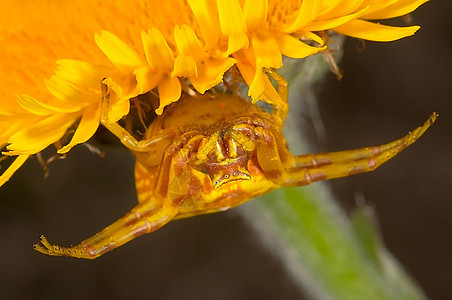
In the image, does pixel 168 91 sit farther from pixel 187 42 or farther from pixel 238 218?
pixel 238 218

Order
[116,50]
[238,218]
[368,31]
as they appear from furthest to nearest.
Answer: [238,218] < [368,31] < [116,50]

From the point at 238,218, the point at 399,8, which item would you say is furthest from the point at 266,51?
the point at 238,218

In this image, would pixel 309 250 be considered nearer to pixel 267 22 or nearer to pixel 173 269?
pixel 267 22

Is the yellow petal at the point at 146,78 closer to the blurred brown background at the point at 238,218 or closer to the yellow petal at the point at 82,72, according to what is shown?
the yellow petal at the point at 82,72

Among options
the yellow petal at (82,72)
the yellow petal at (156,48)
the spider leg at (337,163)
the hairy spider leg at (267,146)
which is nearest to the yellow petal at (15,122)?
the yellow petal at (82,72)

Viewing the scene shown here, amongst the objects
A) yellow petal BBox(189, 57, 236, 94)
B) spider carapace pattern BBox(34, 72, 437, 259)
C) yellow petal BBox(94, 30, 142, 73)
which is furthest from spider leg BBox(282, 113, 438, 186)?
yellow petal BBox(94, 30, 142, 73)
